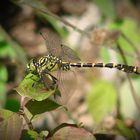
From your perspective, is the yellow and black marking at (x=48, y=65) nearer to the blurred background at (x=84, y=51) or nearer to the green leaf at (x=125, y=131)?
the green leaf at (x=125, y=131)

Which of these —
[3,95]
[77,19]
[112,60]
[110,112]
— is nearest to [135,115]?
[110,112]

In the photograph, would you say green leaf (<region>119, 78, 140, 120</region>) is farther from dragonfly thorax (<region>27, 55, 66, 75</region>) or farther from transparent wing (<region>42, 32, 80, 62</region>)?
dragonfly thorax (<region>27, 55, 66, 75</region>)

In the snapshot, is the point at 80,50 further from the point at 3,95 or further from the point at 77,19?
the point at 3,95

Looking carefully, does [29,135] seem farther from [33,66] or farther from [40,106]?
[33,66]

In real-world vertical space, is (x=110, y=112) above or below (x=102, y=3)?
Answer: below

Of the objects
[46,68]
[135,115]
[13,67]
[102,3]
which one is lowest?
[135,115]

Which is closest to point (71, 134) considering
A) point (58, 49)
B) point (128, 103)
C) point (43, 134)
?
point (43, 134)

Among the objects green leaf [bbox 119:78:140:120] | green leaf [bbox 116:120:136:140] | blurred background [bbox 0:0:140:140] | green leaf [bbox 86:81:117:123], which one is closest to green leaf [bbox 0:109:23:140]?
green leaf [bbox 116:120:136:140]
